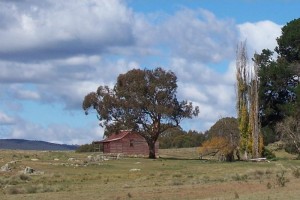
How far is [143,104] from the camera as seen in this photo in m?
86.9

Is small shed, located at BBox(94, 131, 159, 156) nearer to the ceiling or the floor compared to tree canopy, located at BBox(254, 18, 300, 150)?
nearer to the floor

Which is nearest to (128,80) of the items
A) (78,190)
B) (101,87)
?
(101,87)

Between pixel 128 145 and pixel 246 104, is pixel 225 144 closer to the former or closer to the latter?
pixel 246 104

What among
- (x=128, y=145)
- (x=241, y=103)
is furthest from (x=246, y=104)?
(x=128, y=145)

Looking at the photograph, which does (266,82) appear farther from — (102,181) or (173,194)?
(173,194)

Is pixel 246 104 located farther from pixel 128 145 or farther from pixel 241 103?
pixel 128 145

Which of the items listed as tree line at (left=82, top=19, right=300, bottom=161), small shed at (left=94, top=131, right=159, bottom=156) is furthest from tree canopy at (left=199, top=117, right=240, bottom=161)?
small shed at (left=94, top=131, right=159, bottom=156)

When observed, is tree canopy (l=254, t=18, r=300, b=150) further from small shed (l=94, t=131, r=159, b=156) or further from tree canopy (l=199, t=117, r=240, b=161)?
small shed (l=94, t=131, r=159, b=156)

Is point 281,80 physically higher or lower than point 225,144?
higher

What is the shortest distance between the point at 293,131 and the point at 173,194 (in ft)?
154

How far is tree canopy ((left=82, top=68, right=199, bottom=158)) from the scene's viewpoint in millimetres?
87000

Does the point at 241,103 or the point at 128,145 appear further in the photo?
the point at 128,145

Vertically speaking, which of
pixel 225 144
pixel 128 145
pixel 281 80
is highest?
pixel 281 80

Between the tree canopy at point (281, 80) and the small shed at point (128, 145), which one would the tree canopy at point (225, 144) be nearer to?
the tree canopy at point (281, 80)
